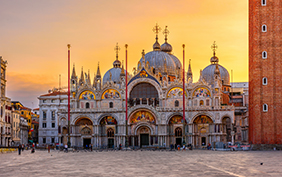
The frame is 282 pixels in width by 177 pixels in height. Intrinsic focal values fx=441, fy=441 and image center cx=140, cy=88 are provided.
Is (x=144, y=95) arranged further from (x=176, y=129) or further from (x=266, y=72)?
(x=266, y=72)

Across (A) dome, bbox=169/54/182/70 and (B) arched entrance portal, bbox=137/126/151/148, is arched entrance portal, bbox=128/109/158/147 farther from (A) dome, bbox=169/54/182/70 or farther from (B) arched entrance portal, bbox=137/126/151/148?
(A) dome, bbox=169/54/182/70

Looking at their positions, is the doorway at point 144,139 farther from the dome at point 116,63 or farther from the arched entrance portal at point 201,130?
the dome at point 116,63

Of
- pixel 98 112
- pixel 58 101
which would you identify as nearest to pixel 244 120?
pixel 98 112

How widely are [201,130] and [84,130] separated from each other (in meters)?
20.8

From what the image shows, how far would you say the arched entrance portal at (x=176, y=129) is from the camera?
7488cm

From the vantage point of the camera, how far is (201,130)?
74.2 m

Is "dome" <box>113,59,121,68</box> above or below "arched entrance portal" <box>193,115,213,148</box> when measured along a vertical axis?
above

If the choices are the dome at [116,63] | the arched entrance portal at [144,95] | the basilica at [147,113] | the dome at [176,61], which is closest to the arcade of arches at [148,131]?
the basilica at [147,113]

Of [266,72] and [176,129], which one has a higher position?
[266,72]

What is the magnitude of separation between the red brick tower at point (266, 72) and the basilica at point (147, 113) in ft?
43.6

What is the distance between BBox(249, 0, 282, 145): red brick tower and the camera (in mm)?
58125

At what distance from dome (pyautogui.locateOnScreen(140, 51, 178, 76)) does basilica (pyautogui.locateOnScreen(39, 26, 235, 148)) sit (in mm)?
6793

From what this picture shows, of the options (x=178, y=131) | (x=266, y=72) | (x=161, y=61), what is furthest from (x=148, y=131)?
(x=266, y=72)

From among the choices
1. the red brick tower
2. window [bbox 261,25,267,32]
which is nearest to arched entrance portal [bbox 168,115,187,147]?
the red brick tower
